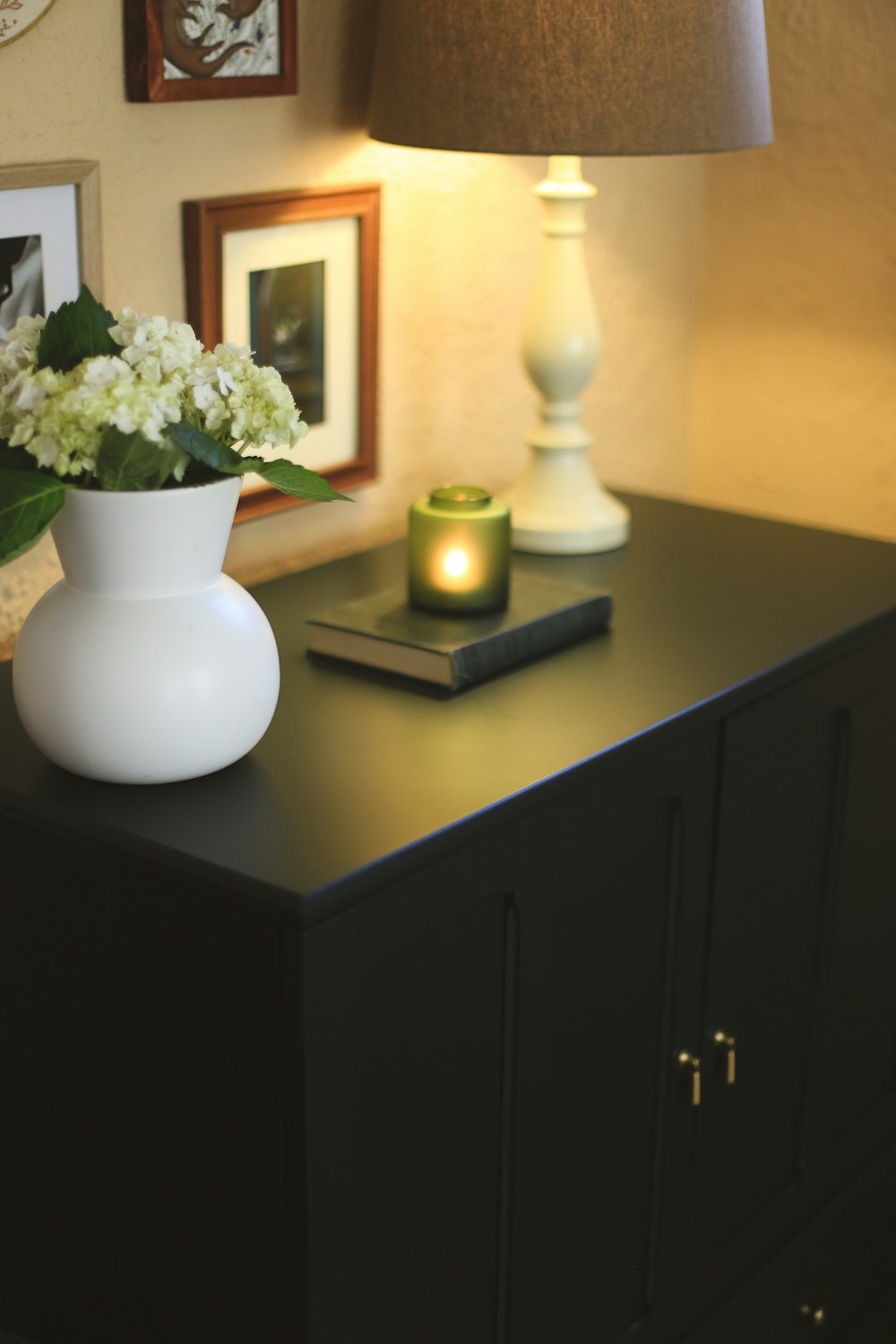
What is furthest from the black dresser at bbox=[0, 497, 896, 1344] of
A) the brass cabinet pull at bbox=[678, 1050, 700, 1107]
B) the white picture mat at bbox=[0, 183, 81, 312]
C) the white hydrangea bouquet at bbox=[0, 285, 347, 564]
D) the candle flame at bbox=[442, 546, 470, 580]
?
the white picture mat at bbox=[0, 183, 81, 312]

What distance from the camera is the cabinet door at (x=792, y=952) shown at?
1.47 metres

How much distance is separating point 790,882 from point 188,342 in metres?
0.82

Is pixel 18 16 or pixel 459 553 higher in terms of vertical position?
pixel 18 16

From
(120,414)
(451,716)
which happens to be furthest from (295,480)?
(451,716)

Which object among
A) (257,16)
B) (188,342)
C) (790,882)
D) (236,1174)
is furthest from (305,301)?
(236,1174)

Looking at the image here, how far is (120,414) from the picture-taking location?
1.01 m

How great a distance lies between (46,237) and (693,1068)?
94 centimetres

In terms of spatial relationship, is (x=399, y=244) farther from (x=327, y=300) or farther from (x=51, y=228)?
(x=51, y=228)

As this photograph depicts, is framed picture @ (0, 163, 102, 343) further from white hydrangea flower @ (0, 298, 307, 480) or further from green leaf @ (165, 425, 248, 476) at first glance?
green leaf @ (165, 425, 248, 476)

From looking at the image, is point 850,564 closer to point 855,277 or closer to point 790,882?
point 790,882

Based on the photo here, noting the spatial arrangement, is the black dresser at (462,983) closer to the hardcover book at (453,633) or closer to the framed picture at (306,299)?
the hardcover book at (453,633)

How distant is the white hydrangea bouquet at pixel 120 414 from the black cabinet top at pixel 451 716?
0.69ft

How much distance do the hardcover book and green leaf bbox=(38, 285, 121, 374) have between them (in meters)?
0.38

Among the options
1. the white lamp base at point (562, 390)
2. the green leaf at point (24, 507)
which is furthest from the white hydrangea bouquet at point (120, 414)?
the white lamp base at point (562, 390)
